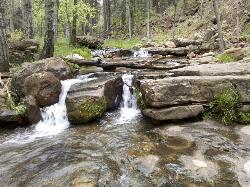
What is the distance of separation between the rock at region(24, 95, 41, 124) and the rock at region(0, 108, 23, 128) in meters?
0.32

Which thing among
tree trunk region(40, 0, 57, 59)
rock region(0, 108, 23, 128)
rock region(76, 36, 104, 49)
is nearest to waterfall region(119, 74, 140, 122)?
rock region(0, 108, 23, 128)

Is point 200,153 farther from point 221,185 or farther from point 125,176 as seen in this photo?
point 125,176

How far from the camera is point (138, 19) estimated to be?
1940 inches

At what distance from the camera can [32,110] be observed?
423 inches

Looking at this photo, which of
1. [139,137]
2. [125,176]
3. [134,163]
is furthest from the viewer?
[139,137]

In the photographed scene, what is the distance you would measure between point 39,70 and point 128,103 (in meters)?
3.32

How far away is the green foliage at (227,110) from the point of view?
9164 millimetres

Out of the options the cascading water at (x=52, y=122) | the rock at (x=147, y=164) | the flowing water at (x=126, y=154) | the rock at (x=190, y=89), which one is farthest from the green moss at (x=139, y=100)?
the rock at (x=147, y=164)

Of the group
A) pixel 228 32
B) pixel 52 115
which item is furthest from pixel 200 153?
pixel 228 32

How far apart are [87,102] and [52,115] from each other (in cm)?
152

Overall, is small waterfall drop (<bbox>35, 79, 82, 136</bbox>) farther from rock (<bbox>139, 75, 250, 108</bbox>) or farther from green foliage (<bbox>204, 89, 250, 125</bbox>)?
green foliage (<bbox>204, 89, 250, 125</bbox>)

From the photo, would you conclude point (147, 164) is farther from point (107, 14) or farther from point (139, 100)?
point (107, 14)

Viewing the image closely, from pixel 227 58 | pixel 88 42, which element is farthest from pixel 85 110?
pixel 88 42

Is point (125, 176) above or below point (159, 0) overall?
below
